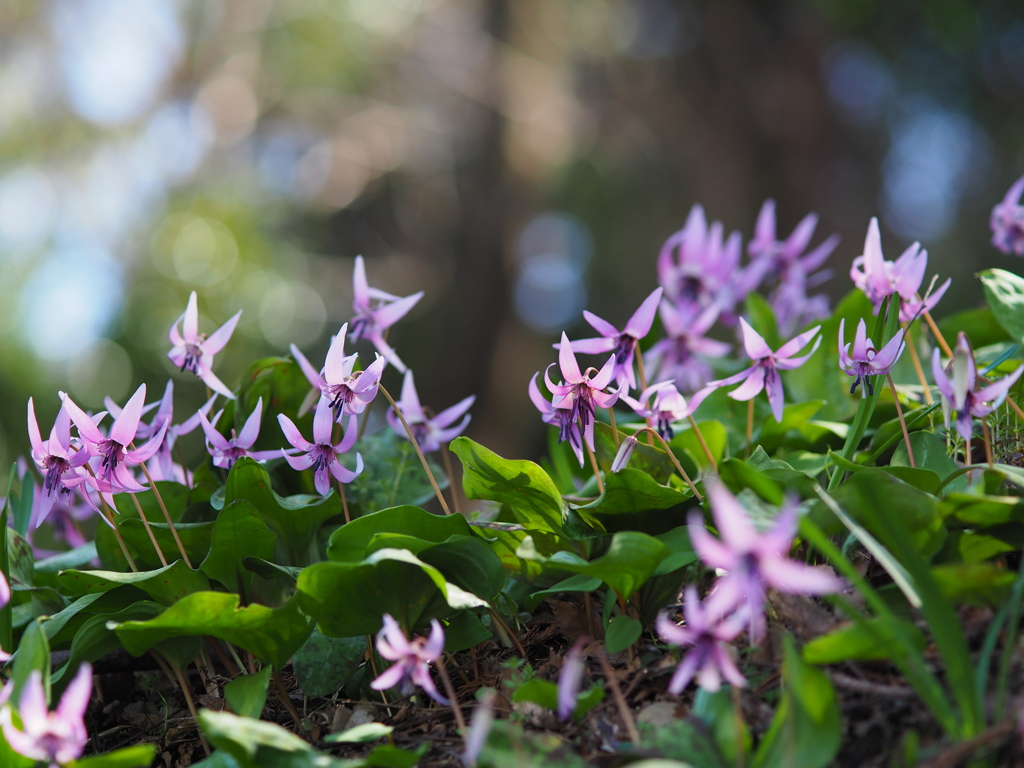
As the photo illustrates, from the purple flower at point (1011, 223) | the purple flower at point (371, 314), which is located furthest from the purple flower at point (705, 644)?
the purple flower at point (1011, 223)

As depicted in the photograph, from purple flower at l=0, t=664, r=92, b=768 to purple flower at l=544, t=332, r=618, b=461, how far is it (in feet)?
2.46

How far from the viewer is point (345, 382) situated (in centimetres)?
125

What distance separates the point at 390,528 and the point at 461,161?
9.97m

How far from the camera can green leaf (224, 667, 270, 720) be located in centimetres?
108

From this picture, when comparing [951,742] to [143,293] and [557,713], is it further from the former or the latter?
[143,293]

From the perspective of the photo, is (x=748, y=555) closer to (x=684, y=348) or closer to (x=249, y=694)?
(x=249, y=694)

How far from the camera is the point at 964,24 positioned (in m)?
6.51

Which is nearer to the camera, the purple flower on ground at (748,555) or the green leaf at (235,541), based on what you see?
the purple flower on ground at (748,555)

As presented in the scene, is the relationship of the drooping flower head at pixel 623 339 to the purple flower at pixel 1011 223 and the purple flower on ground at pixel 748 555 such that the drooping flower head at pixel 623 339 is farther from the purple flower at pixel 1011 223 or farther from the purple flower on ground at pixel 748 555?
the purple flower at pixel 1011 223

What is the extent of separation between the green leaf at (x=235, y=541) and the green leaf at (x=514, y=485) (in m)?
0.35

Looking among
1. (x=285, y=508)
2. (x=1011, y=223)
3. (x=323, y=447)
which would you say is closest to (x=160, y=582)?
(x=285, y=508)

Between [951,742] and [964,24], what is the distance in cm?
754

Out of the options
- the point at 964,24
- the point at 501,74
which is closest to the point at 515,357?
the point at 501,74

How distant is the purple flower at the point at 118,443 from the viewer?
1.18m
